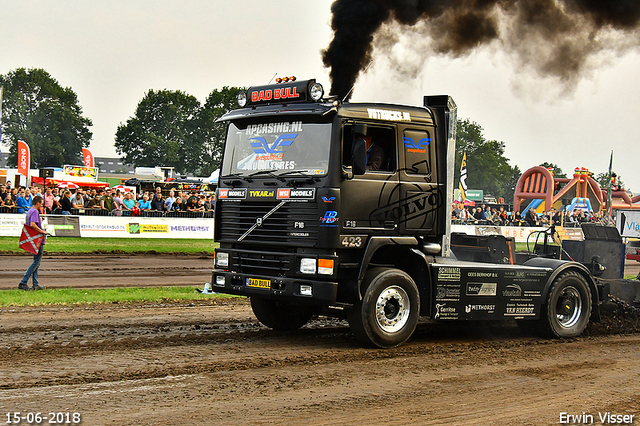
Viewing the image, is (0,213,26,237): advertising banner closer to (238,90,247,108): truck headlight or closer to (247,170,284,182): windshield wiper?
(238,90,247,108): truck headlight

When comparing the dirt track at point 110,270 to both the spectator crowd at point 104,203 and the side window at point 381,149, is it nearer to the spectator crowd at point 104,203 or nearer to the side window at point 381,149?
the spectator crowd at point 104,203

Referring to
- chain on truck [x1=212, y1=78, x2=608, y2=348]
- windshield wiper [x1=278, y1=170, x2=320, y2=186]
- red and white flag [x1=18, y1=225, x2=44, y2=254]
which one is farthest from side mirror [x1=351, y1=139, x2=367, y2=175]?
red and white flag [x1=18, y1=225, x2=44, y2=254]

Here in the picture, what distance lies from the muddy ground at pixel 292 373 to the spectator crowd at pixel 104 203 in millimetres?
14432

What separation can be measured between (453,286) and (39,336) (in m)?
5.42

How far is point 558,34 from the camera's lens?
12.4 m

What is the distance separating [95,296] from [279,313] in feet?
14.4

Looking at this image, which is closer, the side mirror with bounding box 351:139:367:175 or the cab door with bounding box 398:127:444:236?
the side mirror with bounding box 351:139:367:175

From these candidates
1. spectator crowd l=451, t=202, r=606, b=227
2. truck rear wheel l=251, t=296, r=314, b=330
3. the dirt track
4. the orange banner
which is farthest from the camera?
the orange banner

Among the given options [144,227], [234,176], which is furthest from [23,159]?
[234,176]

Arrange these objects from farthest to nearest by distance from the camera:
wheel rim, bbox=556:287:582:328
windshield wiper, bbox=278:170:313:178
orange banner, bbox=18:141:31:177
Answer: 1. orange banner, bbox=18:141:31:177
2. wheel rim, bbox=556:287:582:328
3. windshield wiper, bbox=278:170:313:178

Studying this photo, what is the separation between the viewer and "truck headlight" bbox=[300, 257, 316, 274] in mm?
7914

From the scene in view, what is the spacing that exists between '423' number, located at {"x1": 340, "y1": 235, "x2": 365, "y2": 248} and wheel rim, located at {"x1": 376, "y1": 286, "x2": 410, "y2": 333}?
0.70 metres

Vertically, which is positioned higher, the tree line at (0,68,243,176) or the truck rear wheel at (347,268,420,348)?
the tree line at (0,68,243,176)

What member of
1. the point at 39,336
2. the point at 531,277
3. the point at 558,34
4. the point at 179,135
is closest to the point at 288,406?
the point at 39,336
